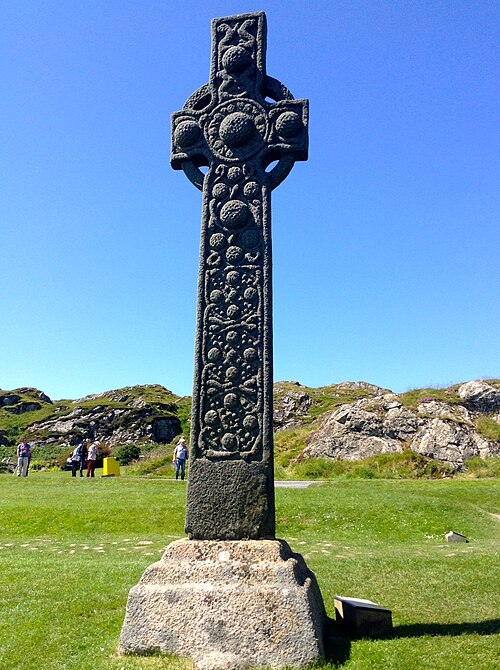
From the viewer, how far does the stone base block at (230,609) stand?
4.12 meters

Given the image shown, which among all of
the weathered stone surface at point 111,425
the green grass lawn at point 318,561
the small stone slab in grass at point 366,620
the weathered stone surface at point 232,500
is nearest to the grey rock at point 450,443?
the green grass lawn at point 318,561

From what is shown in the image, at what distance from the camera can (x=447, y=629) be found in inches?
195

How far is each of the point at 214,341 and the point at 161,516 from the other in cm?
962

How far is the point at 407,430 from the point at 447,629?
21.6m

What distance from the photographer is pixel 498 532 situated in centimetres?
1258

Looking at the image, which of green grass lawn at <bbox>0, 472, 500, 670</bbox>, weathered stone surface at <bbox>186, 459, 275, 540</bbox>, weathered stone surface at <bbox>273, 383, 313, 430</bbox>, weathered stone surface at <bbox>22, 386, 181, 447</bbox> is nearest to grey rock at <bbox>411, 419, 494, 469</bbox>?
green grass lawn at <bbox>0, 472, 500, 670</bbox>

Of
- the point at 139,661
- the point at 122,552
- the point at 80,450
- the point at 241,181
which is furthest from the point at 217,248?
the point at 80,450

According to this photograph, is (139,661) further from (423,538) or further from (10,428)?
(10,428)

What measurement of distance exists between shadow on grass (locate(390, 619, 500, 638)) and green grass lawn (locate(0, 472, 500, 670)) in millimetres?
17

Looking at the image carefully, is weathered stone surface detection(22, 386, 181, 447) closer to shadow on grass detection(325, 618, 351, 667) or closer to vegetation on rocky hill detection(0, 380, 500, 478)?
vegetation on rocky hill detection(0, 380, 500, 478)

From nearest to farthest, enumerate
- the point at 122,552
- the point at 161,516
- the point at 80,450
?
the point at 122,552, the point at 161,516, the point at 80,450

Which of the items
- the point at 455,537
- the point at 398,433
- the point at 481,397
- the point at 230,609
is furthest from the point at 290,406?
the point at 230,609

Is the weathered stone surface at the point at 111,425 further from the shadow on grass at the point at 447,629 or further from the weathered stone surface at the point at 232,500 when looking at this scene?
the shadow on grass at the point at 447,629

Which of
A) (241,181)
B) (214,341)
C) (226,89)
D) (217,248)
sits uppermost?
(226,89)
